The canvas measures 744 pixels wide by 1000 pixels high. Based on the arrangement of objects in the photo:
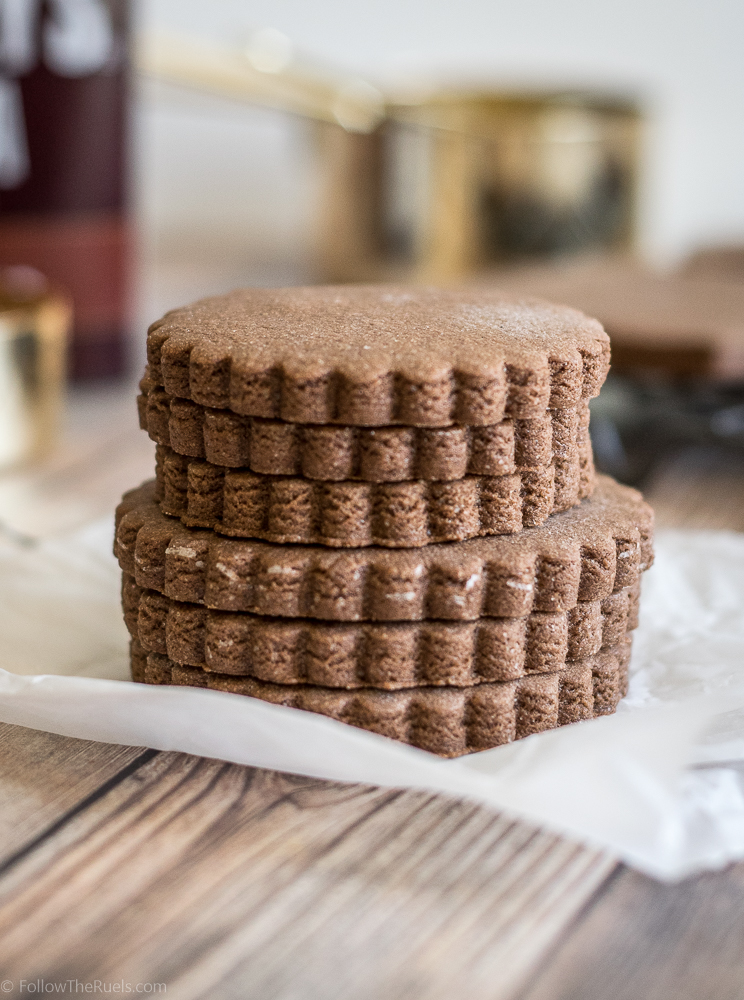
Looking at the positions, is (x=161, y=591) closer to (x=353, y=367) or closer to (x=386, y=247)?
(x=353, y=367)

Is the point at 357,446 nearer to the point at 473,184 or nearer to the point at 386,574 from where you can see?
the point at 386,574

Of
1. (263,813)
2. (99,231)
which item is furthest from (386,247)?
(263,813)

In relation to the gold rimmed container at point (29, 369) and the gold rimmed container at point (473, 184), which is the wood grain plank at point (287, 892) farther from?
the gold rimmed container at point (473, 184)

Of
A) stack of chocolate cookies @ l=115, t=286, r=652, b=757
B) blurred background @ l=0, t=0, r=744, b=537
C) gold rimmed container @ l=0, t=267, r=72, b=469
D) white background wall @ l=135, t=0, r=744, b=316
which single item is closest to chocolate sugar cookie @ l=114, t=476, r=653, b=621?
stack of chocolate cookies @ l=115, t=286, r=652, b=757

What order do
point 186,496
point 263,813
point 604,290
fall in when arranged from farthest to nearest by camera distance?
point 604,290 → point 186,496 → point 263,813

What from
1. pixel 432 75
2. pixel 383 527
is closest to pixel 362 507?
pixel 383 527

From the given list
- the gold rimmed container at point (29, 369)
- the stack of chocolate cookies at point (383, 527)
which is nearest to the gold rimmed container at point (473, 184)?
the gold rimmed container at point (29, 369)
